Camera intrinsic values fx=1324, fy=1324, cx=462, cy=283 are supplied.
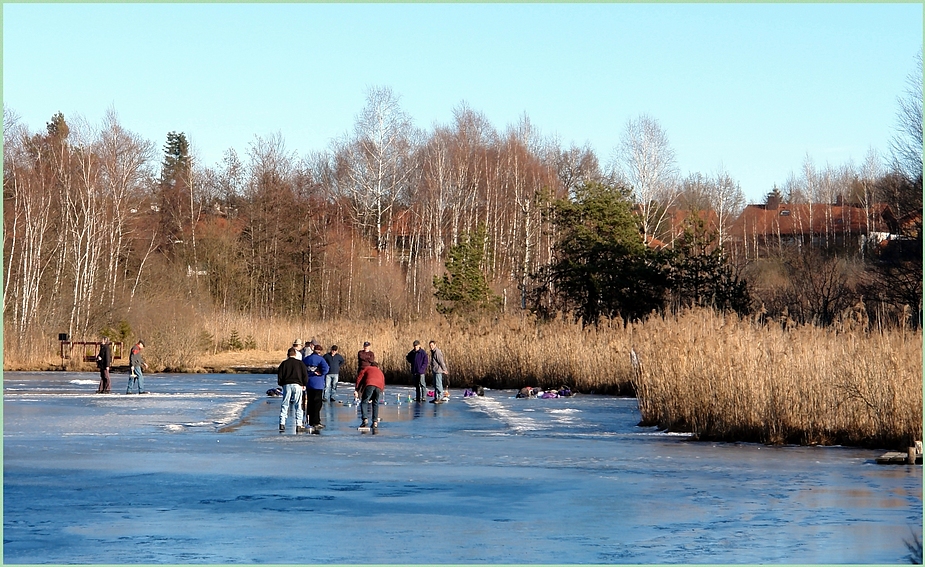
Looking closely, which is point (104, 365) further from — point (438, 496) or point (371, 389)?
point (438, 496)

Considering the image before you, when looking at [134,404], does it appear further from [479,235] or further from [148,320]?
[479,235]

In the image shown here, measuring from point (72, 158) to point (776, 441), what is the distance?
53.1m

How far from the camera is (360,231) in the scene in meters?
80.6

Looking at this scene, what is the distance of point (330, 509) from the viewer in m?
13.3

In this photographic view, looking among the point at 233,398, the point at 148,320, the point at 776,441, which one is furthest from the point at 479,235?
the point at 776,441

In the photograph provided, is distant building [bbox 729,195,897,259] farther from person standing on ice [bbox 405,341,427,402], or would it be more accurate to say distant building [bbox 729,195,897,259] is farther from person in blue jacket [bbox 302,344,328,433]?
person in blue jacket [bbox 302,344,328,433]

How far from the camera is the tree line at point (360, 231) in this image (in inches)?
2021

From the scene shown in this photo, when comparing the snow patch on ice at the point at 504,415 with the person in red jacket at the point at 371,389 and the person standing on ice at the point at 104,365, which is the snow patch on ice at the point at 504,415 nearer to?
the person in red jacket at the point at 371,389

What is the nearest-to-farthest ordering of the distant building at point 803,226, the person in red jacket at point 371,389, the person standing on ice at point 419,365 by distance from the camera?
the person in red jacket at point 371,389
the person standing on ice at point 419,365
the distant building at point 803,226

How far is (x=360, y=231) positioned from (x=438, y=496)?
2629 inches

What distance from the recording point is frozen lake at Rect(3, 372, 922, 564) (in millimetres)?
10898

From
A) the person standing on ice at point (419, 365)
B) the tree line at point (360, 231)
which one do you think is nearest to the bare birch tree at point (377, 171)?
the tree line at point (360, 231)

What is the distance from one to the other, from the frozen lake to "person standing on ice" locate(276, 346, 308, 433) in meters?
0.64

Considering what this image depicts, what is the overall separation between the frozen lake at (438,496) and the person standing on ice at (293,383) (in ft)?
2.11
